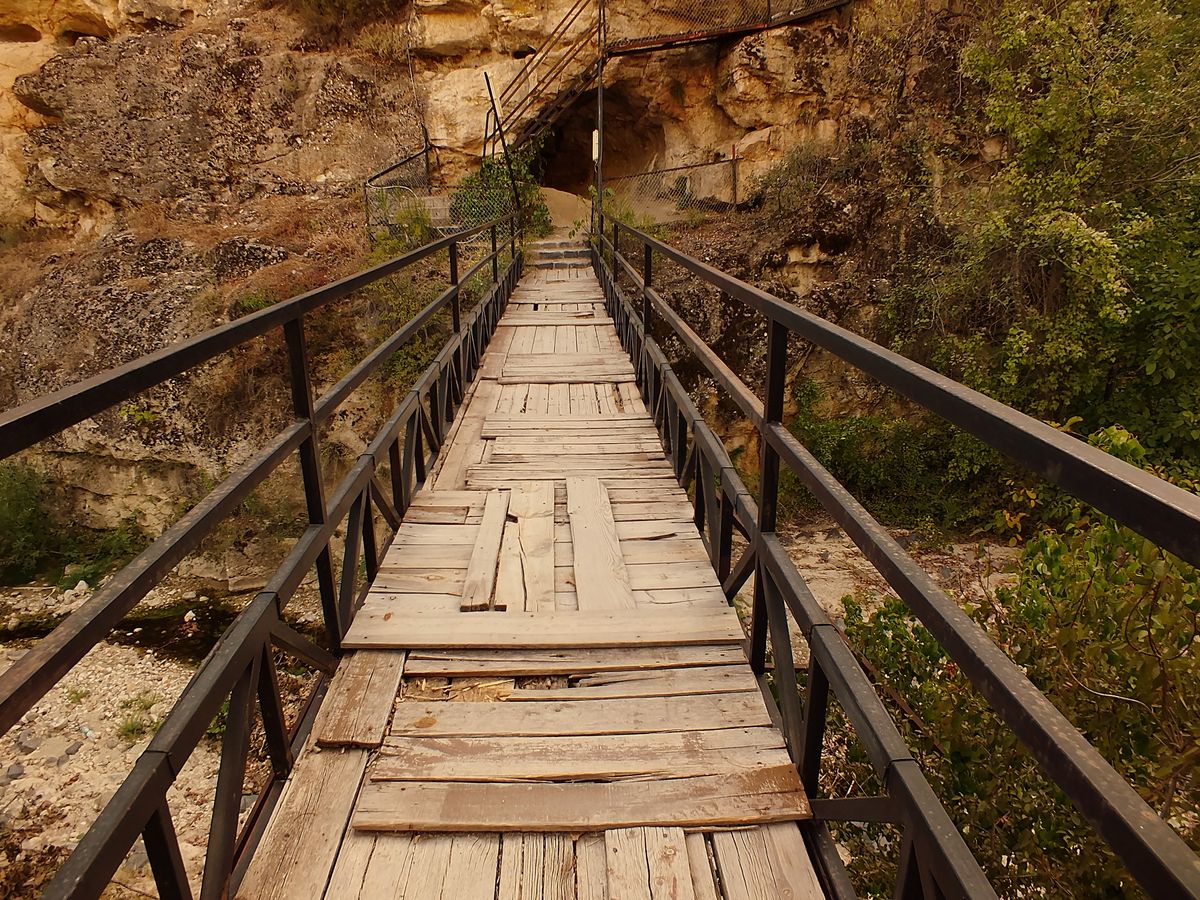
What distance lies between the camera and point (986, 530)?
35.6 ft

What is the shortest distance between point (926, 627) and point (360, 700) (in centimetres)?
165

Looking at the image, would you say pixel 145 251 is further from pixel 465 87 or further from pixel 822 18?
pixel 822 18

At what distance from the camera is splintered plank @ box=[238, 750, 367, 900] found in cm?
155

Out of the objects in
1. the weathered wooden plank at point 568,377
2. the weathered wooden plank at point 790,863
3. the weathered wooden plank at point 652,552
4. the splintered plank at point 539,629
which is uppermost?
the weathered wooden plank at point 568,377

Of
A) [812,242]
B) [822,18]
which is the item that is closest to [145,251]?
[812,242]

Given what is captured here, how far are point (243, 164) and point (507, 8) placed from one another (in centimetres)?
678

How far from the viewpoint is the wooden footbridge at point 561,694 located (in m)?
1.04

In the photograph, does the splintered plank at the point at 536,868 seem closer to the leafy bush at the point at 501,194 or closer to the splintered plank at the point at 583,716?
the splintered plank at the point at 583,716

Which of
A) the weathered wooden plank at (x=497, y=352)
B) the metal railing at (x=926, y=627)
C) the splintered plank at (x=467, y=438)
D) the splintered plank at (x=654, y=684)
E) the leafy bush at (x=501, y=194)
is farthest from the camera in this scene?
the leafy bush at (x=501, y=194)

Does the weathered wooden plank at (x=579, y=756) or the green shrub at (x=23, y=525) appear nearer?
the weathered wooden plank at (x=579, y=756)

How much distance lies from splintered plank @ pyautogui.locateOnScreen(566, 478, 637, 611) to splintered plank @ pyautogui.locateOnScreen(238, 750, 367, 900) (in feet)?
3.31

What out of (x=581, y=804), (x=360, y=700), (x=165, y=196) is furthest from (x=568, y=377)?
(x=165, y=196)

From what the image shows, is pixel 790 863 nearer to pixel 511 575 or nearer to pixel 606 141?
pixel 511 575

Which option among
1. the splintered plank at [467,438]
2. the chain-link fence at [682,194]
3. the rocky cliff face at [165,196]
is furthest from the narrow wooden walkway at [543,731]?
the chain-link fence at [682,194]
